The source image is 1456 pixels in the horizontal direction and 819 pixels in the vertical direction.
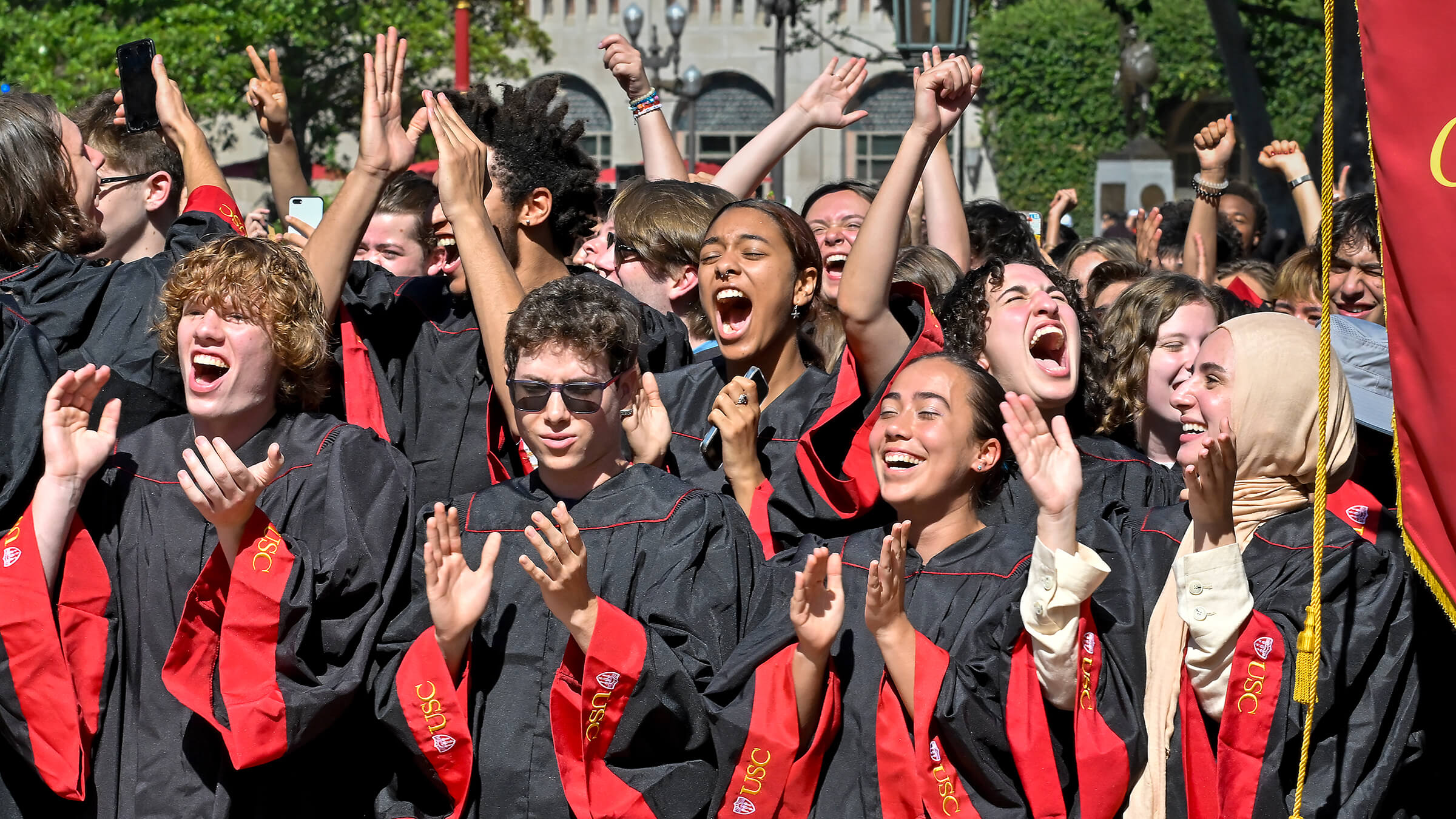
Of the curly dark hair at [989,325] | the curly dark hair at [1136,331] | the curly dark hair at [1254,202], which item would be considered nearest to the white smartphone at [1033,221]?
the curly dark hair at [1136,331]

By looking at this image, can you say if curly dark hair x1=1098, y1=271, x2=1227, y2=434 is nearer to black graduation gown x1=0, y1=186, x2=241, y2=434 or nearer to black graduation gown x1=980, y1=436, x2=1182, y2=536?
black graduation gown x1=980, y1=436, x2=1182, y2=536

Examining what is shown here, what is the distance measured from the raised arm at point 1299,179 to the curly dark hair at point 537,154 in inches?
139

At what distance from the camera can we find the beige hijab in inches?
139

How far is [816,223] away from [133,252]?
7.56 ft

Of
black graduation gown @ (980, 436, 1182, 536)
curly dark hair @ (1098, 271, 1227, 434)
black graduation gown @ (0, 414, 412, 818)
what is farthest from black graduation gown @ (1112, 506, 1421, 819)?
black graduation gown @ (0, 414, 412, 818)

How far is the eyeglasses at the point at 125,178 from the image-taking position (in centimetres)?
453

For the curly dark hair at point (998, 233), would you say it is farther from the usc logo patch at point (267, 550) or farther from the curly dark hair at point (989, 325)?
the usc logo patch at point (267, 550)

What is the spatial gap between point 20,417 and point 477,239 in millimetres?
1265

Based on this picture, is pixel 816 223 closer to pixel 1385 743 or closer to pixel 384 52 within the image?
pixel 384 52

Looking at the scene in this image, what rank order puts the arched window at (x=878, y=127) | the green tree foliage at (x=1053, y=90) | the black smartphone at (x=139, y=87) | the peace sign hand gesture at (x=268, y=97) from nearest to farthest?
the black smartphone at (x=139, y=87), the peace sign hand gesture at (x=268, y=97), the green tree foliage at (x=1053, y=90), the arched window at (x=878, y=127)

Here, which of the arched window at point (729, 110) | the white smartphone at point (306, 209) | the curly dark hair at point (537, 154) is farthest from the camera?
the arched window at point (729, 110)

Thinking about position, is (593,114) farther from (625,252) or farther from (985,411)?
(985,411)

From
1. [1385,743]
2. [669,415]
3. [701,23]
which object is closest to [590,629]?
[669,415]

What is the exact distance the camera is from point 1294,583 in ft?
11.3
